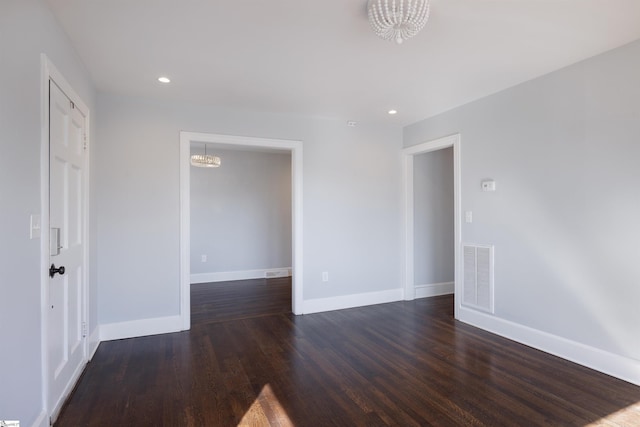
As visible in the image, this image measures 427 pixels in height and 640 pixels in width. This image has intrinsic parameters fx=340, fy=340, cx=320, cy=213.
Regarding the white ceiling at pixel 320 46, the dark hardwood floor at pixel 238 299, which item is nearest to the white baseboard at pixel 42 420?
the dark hardwood floor at pixel 238 299

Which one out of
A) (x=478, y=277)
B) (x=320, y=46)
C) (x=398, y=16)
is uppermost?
(x=320, y=46)

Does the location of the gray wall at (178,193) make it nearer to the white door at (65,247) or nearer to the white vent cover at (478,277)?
the white door at (65,247)

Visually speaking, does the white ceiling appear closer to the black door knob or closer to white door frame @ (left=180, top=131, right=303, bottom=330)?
white door frame @ (left=180, top=131, right=303, bottom=330)

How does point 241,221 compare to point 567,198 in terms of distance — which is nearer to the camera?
point 567,198

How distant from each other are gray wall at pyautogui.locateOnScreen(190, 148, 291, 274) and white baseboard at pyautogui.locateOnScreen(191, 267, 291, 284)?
0.07 metres

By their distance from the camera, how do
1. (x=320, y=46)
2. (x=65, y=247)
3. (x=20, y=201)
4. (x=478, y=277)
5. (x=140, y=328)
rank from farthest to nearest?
1. (x=478, y=277)
2. (x=140, y=328)
3. (x=320, y=46)
4. (x=65, y=247)
5. (x=20, y=201)

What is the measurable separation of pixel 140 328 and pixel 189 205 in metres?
1.42

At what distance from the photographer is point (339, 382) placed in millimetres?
2545

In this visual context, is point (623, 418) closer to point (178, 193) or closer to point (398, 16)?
point (398, 16)

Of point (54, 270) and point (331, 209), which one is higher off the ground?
point (331, 209)

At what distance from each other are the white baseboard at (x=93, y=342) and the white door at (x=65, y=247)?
0.56 feet

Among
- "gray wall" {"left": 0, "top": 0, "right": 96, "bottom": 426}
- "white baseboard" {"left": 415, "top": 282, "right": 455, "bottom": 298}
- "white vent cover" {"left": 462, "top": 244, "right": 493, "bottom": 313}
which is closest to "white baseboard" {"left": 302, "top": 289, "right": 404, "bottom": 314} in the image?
"white baseboard" {"left": 415, "top": 282, "right": 455, "bottom": 298}

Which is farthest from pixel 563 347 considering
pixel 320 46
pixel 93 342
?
pixel 93 342

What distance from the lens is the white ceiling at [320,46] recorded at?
2.05 metres
